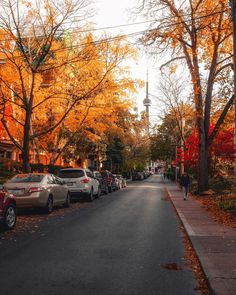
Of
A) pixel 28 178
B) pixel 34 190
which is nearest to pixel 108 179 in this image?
pixel 28 178

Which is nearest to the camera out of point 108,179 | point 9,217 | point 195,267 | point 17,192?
point 195,267

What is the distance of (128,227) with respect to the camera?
11.2 metres

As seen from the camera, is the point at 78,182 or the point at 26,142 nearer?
the point at 26,142

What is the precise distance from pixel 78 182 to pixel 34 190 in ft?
21.5

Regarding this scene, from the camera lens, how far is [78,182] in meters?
20.3

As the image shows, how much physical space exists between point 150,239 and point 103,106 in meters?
14.8

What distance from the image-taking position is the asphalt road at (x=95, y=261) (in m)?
5.38

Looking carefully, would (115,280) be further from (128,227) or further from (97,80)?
(97,80)

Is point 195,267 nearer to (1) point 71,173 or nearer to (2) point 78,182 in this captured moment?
(2) point 78,182

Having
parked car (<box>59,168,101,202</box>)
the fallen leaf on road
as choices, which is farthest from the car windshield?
the fallen leaf on road

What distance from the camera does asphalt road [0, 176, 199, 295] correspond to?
17.6 feet

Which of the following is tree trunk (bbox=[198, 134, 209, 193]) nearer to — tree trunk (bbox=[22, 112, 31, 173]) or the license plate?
tree trunk (bbox=[22, 112, 31, 173])

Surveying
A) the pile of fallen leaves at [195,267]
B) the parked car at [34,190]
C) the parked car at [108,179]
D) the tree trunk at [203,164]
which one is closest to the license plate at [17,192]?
the parked car at [34,190]

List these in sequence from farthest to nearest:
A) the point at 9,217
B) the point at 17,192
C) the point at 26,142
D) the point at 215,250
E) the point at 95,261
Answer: the point at 26,142, the point at 17,192, the point at 9,217, the point at 215,250, the point at 95,261
